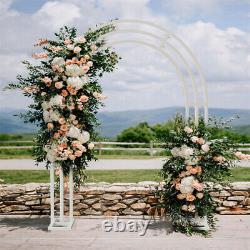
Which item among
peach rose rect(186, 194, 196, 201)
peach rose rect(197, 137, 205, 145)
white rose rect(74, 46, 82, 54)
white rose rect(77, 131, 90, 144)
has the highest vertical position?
white rose rect(74, 46, 82, 54)

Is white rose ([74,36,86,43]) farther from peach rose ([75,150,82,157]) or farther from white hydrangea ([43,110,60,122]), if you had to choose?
peach rose ([75,150,82,157])

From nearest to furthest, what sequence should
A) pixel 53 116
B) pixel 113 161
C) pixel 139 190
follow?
pixel 53 116, pixel 139 190, pixel 113 161

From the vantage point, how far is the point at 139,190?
709cm

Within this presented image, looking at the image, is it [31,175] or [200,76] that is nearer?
[200,76]

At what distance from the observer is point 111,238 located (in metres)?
5.96

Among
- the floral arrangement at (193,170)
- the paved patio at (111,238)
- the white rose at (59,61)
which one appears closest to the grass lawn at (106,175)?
the paved patio at (111,238)

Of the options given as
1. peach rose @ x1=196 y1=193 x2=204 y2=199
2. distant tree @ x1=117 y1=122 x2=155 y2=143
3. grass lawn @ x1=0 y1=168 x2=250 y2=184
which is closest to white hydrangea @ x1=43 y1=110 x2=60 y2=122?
peach rose @ x1=196 y1=193 x2=204 y2=199

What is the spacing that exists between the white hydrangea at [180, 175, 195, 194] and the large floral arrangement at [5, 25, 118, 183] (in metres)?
1.34

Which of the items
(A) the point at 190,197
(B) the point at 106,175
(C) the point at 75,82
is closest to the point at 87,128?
(C) the point at 75,82

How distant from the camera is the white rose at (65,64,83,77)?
6090 mm

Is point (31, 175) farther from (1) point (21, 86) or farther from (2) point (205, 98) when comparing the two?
(2) point (205, 98)

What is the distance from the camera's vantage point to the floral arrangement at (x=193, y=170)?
6176 millimetres

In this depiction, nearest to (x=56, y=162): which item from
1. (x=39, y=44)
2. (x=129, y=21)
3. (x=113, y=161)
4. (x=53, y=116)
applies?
(x=53, y=116)

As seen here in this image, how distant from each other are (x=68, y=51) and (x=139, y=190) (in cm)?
239
